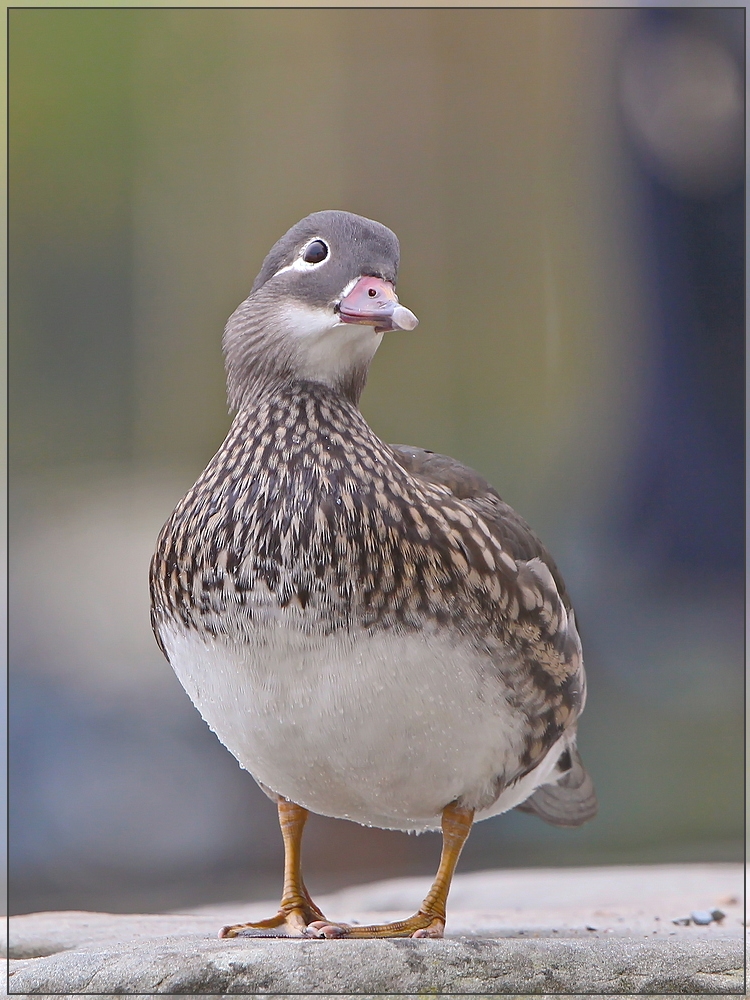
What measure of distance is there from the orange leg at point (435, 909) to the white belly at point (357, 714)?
3 centimetres

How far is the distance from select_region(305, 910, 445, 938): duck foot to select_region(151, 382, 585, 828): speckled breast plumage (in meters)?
0.13

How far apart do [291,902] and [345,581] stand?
494 mm

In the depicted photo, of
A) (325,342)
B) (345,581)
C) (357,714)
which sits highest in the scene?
(325,342)

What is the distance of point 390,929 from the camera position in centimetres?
128

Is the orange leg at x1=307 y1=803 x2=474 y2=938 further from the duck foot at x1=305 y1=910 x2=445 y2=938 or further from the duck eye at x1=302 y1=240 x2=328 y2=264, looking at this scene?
the duck eye at x1=302 y1=240 x2=328 y2=264

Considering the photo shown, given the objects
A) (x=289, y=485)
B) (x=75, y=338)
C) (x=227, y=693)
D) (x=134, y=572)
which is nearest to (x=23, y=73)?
(x=75, y=338)

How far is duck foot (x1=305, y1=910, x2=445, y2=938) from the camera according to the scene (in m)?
1.25

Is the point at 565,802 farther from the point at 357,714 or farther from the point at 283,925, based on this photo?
the point at 357,714

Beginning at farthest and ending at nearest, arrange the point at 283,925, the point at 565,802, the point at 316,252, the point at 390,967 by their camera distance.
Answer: the point at 565,802
the point at 283,925
the point at 316,252
the point at 390,967

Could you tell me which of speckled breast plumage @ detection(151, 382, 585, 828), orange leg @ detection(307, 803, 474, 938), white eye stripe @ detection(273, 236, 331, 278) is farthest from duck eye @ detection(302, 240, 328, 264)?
orange leg @ detection(307, 803, 474, 938)

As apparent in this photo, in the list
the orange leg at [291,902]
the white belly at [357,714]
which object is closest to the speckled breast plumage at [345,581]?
the white belly at [357,714]

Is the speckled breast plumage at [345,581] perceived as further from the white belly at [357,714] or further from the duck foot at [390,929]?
the duck foot at [390,929]

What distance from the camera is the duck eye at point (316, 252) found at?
Answer: 4.09 ft

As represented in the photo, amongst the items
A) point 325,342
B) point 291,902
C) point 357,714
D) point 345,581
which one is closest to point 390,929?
point 291,902
